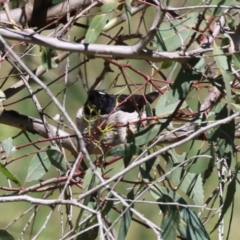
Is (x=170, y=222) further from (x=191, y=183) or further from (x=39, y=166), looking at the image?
(x=39, y=166)

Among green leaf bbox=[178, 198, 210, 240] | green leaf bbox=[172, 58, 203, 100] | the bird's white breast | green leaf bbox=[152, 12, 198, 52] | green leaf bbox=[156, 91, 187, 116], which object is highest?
green leaf bbox=[152, 12, 198, 52]

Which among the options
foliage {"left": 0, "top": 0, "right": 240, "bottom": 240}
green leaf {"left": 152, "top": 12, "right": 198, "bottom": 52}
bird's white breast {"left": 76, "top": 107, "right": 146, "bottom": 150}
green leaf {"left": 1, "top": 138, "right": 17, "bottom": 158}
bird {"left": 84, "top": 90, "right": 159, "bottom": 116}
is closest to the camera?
foliage {"left": 0, "top": 0, "right": 240, "bottom": 240}

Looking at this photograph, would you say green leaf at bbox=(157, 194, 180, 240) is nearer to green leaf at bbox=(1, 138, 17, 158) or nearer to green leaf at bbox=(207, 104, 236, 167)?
green leaf at bbox=(207, 104, 236, 167)

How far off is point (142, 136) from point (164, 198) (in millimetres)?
136

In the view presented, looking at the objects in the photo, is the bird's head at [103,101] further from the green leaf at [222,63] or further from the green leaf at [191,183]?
the green leaf at [222,63]

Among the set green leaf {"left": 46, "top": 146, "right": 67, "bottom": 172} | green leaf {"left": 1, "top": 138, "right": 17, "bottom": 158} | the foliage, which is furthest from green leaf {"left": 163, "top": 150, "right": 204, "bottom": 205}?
green leaf {"left": 1, "top": 138, "right": 17, "bottom": 158}

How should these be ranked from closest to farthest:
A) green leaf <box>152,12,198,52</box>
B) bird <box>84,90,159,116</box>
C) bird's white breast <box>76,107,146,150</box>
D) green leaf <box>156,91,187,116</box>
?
green leaf <box>152,12,198,52</box> < green leaf <box>156,91,187,116</box> < bird's white breast <box>76,107,146,150</box> < bird <box>84,90,159,116</box>

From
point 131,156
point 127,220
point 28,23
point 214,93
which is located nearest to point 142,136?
point 131,156

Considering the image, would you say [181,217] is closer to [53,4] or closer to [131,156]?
[131,156]

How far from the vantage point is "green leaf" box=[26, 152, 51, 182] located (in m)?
1.33

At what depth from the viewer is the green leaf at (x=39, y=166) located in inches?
52.2

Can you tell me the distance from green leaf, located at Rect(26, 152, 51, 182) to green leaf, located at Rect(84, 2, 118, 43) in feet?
0.92

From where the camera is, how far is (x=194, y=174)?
1.33m

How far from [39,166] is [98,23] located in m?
0.34
